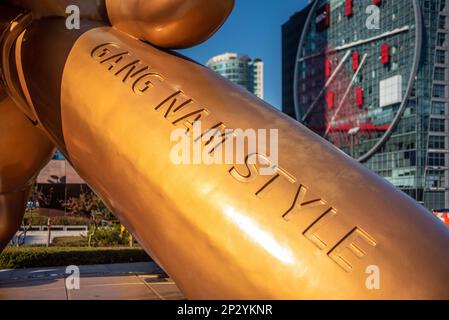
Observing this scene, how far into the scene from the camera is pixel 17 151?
3.65 m

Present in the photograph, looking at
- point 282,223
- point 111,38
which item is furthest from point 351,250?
point 111,38

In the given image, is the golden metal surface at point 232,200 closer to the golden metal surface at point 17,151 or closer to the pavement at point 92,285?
the golden metal surface at point 17,151

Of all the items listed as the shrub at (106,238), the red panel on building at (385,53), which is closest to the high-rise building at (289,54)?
the red panel on building at (385,53)

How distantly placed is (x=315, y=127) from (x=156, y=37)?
196ft

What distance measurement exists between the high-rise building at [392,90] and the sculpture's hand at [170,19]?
1732 inches

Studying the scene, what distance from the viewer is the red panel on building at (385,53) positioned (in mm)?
51000

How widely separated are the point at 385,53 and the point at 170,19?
53.3 meters

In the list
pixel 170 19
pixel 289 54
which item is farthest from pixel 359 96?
pixel 170 19

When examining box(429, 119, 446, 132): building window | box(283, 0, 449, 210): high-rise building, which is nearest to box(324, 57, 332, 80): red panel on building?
box(283, 0, 449, 210): high-rise building

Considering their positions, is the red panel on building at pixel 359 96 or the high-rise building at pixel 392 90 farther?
the red panel on building at pixel 359 96

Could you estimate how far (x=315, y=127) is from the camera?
6075 cm

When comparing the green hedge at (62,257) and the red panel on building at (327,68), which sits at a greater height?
the red panel on building at (327,68)

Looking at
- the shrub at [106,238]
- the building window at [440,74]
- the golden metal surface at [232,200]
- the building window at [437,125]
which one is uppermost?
the building window at [440,74]

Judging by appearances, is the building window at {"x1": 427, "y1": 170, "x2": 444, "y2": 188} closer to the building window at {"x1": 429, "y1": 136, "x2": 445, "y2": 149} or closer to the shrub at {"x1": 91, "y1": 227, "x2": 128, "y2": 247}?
the building window at {"x1": 429, "y1": 136, "x2": 445, "y2": 149}
